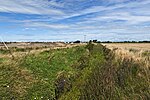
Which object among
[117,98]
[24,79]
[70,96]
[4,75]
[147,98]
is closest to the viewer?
[147,98]

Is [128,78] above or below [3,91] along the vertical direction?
above

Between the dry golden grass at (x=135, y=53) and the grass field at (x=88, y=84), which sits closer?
the grass field at (x=88, y=84)

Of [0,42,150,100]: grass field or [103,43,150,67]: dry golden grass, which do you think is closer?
[0,42,150,100]: grass field

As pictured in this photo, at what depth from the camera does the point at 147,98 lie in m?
6.43

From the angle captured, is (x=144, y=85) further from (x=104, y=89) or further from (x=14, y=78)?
(x=14, y=78)

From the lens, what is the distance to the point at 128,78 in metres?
9.06

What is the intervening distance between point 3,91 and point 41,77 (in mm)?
4229

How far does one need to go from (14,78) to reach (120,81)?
8.60 m

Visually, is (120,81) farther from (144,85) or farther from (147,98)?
(147,98)

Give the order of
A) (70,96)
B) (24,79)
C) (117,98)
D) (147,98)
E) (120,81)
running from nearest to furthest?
(147,98)
(117,98)
(120,81)
(70,96)
(24,79)

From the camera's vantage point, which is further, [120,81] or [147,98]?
[120,81]

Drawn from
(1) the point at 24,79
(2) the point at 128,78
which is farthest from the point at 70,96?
(1) the point at 24,79

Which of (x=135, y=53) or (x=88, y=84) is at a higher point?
A: (x=88, y=84)

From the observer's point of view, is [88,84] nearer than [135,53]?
Yes
